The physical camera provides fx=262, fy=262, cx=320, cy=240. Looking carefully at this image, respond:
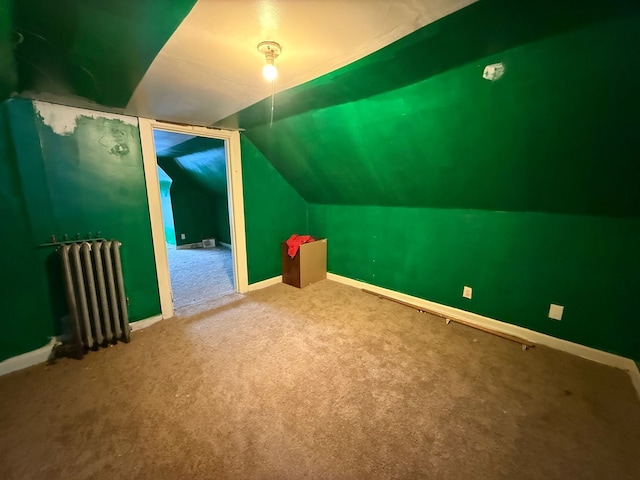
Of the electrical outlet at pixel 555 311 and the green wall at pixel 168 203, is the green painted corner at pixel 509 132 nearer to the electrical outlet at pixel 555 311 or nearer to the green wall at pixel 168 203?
the electrical outlet at pixel 555 311

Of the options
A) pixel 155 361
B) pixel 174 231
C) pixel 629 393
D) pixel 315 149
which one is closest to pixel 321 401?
pixel 155 361

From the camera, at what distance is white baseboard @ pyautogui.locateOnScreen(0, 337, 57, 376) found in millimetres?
1859

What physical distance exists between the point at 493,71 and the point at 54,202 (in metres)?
3.08

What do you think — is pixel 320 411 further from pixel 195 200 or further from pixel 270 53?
pixel 195 200

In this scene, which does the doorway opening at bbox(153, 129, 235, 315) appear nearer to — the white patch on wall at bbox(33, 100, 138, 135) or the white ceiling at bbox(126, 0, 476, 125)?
the white patch on wall at bbox(33, 100, 138, 135)

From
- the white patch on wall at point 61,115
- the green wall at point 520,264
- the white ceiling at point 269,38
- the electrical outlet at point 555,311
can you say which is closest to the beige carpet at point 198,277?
the white patch on wall at point 61,115

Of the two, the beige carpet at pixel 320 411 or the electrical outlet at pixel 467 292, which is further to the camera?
the electrical outlet at pixel 467 292

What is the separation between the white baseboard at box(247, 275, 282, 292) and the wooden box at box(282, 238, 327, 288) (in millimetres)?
83

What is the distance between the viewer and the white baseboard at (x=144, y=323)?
95.0 inches

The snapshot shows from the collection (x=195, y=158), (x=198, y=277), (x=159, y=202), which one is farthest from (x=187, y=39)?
(x=195, y=158)

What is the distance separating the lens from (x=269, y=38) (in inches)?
46.3

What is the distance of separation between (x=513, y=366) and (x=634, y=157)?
4.88 feet

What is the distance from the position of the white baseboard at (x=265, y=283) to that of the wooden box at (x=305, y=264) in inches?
3.3

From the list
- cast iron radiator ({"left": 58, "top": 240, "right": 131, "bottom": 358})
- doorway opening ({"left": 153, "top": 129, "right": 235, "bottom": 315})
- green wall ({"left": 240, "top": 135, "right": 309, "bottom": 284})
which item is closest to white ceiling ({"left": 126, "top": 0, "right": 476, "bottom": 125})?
cast iron radiator ({"left": 58, "top": 240, "right": 131, "bottom": 358})
